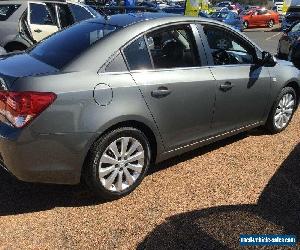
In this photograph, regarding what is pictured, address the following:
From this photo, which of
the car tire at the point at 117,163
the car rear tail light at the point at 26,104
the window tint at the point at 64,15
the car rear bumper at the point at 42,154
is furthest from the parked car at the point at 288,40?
the car rear tail light at the point at 26,104

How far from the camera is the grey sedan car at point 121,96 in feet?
11.1

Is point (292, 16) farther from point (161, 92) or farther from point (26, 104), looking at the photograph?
point (26, 104)

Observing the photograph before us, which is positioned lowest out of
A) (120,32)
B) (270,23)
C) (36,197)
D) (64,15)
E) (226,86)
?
(270,23)

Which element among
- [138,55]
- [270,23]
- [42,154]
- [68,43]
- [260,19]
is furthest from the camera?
[270,23]

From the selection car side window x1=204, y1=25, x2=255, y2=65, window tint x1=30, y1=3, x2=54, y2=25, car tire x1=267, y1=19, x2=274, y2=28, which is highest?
car side window x1=204, y1=25, x2=255, y2=65

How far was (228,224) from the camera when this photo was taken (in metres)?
3.50

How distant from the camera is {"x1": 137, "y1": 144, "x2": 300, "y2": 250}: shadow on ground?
3.28 m

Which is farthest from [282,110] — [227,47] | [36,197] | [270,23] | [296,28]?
[270,23]

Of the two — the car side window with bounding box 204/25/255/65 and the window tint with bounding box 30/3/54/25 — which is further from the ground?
the car side window with bounding box 204/25/255/65

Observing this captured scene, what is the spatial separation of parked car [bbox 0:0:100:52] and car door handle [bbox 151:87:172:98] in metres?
5.10

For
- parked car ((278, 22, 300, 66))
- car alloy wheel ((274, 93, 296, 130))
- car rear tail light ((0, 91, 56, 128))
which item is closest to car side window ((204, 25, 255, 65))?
car alloy wheel ((274, 93, 296, 130))

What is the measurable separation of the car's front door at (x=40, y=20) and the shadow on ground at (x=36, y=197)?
17.4 ft

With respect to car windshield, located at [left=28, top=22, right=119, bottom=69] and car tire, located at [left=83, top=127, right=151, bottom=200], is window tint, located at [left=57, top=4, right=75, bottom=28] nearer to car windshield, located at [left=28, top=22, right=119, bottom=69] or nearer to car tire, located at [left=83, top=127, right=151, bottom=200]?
car windshield, located at [left=28, top=22, right=119, bottom=69]

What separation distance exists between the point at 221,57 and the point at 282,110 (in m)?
1.48
